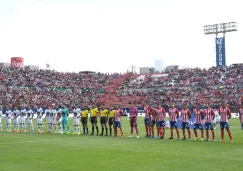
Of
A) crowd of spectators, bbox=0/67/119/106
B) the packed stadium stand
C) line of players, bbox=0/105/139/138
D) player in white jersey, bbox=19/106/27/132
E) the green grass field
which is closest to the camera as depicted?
the green grass field

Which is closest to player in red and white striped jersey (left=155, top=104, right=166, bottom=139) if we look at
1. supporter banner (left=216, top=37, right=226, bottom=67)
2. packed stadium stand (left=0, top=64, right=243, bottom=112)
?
packed stadium stand (left=0, top=64, right=243, bottom=112)

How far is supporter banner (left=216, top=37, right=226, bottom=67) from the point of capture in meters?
73.2

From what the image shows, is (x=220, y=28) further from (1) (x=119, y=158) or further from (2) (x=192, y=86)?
(1) (x=119, y=158)

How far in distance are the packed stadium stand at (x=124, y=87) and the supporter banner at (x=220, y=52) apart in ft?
15.0

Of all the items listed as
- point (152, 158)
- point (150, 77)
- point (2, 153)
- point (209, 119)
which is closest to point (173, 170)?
point (152, 158)

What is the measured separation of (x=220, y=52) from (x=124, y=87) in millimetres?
21139

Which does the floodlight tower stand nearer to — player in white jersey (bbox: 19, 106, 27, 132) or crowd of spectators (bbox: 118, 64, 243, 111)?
crowd of spectators (bbox: 118, 64, 243, 111)

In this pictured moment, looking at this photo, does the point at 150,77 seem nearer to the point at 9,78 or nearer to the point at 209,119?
the point at 9,78

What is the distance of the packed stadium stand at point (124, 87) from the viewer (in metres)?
60.2

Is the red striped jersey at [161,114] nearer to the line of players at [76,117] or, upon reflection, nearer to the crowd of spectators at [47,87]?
the line of players at [76,117]

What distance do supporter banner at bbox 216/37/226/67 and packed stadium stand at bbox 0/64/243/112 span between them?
4576 mm

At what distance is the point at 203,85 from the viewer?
215 ft

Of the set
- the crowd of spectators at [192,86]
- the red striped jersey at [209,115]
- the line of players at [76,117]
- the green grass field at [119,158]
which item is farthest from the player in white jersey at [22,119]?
the crowd of spectators at [192,86]

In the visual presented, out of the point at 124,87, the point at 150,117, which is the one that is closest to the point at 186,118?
the point at 150,117
